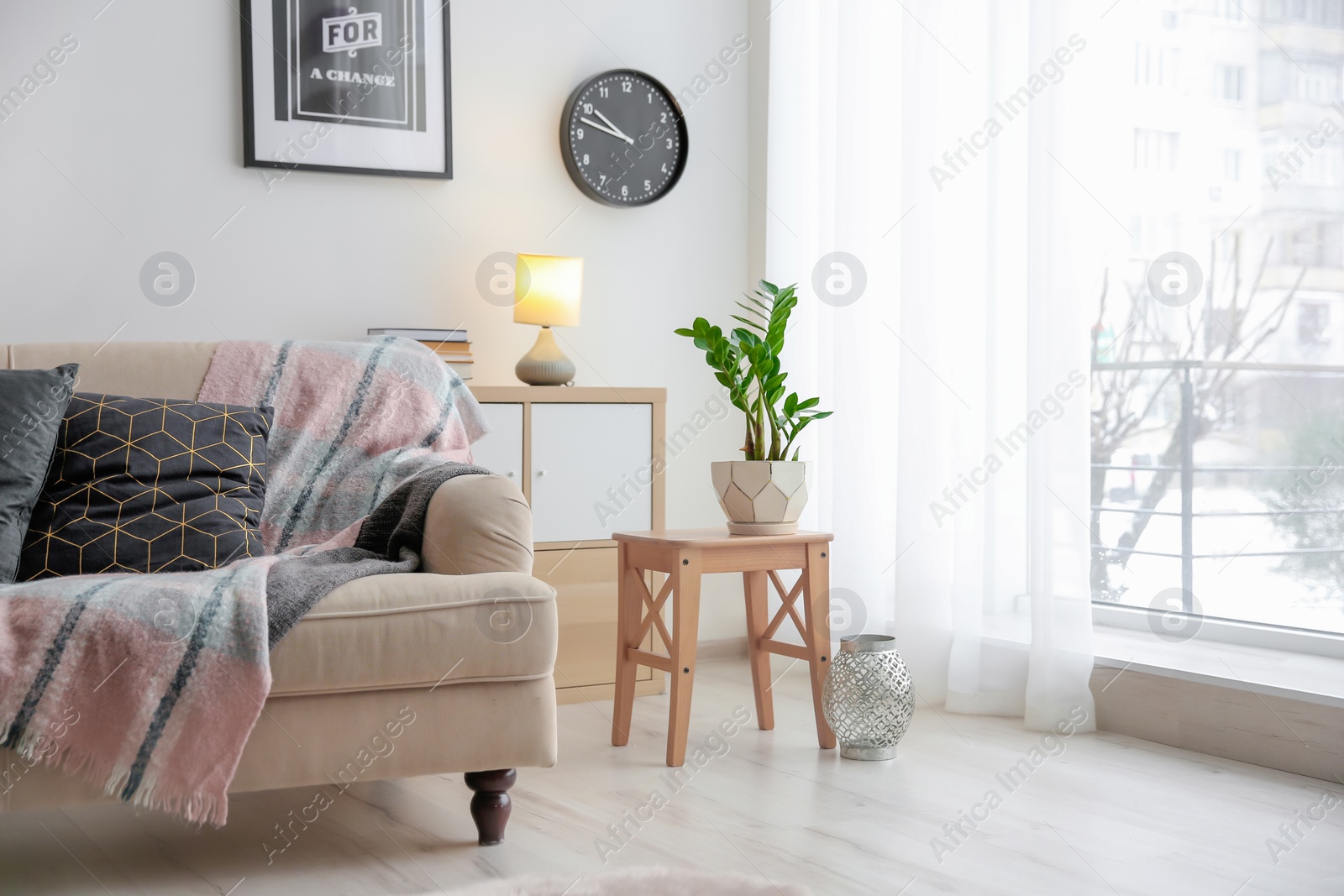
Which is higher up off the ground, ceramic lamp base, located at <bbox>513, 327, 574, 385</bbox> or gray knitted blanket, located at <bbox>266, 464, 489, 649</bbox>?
ceramic lamp base, located at <bbox>513, 327, 574, 385</bbox>

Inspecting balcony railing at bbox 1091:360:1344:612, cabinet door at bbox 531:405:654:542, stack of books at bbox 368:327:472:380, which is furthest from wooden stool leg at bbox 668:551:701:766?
balcony railing at bbox 1091:360:1344:612

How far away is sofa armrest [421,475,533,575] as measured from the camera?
185cm

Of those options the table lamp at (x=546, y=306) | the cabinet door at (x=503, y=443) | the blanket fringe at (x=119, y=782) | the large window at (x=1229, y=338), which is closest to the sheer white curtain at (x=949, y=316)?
the large window at (x=1229, y=338)

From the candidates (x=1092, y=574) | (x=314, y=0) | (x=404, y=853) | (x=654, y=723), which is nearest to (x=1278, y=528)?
(x=1092, y=574)

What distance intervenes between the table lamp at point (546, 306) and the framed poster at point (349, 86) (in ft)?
1.42

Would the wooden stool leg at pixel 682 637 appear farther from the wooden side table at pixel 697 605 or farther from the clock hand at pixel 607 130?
the clock hand at pixel 607 130

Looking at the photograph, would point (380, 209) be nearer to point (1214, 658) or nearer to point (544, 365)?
point (544, 365)

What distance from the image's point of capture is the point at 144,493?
2006 millimetres

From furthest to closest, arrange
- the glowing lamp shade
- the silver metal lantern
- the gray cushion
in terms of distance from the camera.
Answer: the glowing lamp shade, the silver metal lantern, the gray cushion

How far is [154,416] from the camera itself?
2098 mm

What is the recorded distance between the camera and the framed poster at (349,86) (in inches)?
111

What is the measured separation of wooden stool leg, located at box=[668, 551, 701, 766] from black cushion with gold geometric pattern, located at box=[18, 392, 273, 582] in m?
0.80

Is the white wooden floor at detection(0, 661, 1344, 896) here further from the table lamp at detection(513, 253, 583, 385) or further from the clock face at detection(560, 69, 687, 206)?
the clock face at detection(560, 69, 687, 206)

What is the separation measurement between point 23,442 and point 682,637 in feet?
4.12
